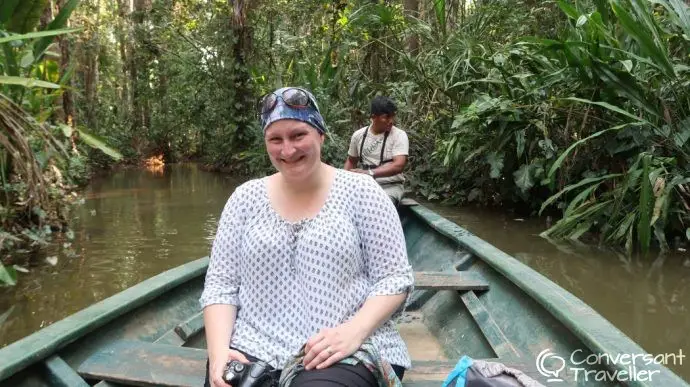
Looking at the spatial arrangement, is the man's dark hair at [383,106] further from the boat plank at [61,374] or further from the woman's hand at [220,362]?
the woman's hand at [220,362]

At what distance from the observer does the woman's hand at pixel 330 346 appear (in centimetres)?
146

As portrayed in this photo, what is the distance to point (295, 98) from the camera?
1584 mm

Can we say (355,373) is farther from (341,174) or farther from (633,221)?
(633,221)

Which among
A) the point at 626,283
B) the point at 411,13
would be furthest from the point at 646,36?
the point at 411,13

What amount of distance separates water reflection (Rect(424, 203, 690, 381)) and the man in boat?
147 centimetres

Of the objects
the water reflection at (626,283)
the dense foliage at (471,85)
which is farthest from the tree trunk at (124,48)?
the water reflection at (626,283)

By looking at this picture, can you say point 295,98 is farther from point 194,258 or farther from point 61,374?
point 194,258

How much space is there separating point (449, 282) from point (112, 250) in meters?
4.44

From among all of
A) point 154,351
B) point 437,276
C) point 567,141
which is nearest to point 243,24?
point 567,141

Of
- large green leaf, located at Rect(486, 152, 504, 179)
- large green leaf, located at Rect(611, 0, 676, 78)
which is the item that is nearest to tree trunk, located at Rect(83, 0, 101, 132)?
large green leaf, located at Rect(486, 152, 504, 179)

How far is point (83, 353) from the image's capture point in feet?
7.07

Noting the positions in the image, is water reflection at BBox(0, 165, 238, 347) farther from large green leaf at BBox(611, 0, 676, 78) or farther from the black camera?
large green leaf at BBox(611, 0, 676, 78)

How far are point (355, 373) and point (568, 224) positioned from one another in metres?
4.10

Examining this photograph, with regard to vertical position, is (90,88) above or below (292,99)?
below
